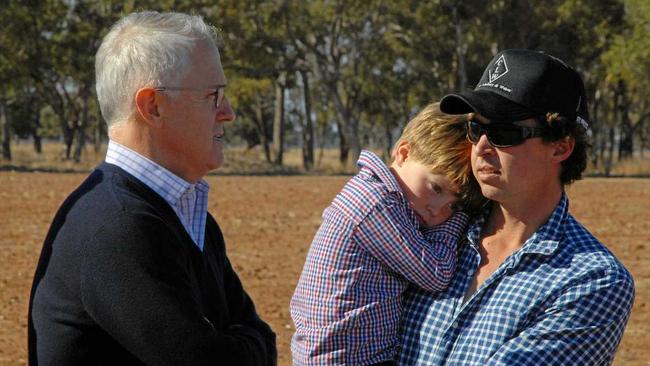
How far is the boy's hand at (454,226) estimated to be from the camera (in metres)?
3.06

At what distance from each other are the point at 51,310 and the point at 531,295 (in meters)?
1.23

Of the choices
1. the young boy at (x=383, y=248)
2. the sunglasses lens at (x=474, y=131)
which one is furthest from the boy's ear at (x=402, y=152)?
the sunglasses lens at (x=474, y=131)

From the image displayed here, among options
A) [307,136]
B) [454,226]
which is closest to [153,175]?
[454,226]

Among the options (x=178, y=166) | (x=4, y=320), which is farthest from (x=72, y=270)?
(x=4, y=320)

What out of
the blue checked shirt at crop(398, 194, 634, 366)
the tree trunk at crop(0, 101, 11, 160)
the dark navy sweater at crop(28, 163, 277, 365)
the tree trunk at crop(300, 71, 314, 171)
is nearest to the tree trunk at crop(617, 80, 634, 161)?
the tree trunk at crop(300, 71, 314, 171)

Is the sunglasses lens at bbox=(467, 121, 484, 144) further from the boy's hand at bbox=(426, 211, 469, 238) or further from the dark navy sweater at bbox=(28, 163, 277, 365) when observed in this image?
the dark navy sweater at bbox=(28, 163, 277, 365)

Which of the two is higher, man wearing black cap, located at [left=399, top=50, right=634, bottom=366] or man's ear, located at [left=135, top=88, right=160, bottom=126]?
man's ear, located at [left=135, top=88, right=160, bottom=126]

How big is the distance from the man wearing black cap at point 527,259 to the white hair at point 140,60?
76 cm

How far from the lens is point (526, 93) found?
9.07 feet

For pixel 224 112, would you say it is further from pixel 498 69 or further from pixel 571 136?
pixel 571 136

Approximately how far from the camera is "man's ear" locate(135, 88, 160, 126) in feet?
8.36

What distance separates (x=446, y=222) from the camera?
3.10m

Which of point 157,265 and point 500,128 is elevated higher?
point 500,128

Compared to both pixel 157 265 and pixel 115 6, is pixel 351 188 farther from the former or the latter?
pixel 115 6
